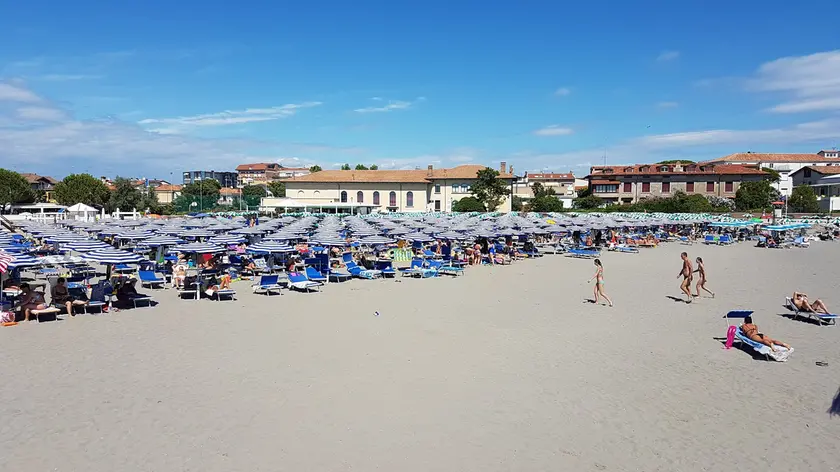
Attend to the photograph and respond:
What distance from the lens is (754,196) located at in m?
63.4

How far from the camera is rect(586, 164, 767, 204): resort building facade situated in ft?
229

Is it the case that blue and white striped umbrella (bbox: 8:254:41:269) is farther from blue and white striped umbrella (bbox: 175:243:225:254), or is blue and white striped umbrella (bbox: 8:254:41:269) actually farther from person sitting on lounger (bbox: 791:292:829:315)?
person sitting on lounger (bbox: 791:292:829:315)

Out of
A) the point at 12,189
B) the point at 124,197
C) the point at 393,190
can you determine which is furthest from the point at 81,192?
the point at 393,190

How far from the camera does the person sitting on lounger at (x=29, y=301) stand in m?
10.9

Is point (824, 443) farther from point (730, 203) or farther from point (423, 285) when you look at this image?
point (730, 203)

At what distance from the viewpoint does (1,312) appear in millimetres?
10578

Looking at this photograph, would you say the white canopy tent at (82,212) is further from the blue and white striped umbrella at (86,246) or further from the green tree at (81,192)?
the blue and white striped umbrella at (86,246)

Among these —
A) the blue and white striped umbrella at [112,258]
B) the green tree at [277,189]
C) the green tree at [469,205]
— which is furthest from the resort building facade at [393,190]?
the blue and white striped umbrella at [112,258]

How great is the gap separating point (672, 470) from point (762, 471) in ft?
2.54

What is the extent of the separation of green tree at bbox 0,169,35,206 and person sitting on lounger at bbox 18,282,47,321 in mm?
60654

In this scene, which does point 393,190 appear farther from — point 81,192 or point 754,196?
point 754,196

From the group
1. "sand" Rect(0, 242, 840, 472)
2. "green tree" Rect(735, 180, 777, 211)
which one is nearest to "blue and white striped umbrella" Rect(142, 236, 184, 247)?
"sand" Rect(0, 242, 840, 472)

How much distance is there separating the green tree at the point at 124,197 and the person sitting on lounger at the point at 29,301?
58677 mm

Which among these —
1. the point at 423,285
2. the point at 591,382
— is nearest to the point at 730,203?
the point at 423,285
